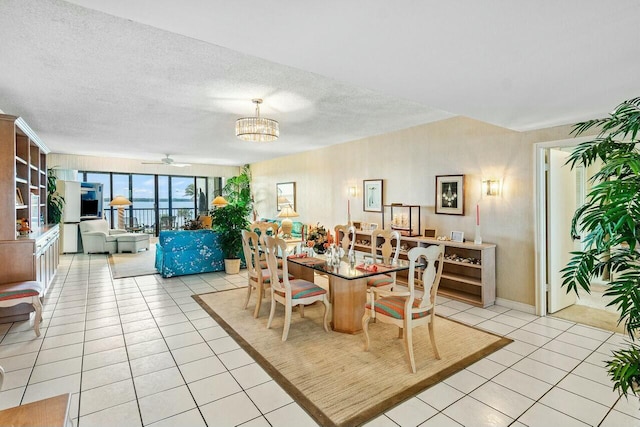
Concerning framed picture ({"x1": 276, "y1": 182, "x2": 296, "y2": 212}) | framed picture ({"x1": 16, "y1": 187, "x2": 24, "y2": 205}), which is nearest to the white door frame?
framed picture ({"x1": 276, "y1": 182, "x2": 296, "y2": 212})

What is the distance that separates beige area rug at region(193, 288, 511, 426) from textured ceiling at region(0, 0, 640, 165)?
7.85 feet

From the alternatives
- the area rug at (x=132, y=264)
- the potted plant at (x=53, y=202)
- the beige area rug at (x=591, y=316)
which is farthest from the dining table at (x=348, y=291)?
the potted plant at (x=53, y=202)

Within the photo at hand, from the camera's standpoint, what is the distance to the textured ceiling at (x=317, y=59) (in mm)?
1699

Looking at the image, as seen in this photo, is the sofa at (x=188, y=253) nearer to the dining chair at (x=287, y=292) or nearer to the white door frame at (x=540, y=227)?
the dining chair at (x=287, y=292)

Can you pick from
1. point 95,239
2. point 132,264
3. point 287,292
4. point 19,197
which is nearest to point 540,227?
point 287,292

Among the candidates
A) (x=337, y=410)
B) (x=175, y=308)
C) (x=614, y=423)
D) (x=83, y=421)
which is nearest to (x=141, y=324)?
(x=175, y=308)

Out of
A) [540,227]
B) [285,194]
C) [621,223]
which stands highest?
[285,194]

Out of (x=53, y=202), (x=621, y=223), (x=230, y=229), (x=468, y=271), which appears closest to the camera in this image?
(x=621, y=223)

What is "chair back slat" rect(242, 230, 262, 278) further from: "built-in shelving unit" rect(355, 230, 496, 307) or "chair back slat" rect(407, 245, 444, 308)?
"built-in shelving unit" rect(355, 230, 496, 307)

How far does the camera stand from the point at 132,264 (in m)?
7.23

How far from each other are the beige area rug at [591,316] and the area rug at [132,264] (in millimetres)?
6784

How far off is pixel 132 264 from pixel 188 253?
2056mm

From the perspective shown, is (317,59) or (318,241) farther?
(318,241)

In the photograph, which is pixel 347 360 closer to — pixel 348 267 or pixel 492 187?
pixel 348 267
